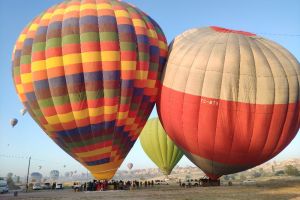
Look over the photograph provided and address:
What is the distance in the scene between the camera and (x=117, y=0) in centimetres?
2334

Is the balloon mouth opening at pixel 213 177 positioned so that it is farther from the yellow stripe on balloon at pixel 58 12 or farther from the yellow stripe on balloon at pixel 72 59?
the yellow stripe on balloon at pixel 58 12

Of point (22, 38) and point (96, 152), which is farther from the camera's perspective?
point (22, 38)

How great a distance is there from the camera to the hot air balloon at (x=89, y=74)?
2027cm

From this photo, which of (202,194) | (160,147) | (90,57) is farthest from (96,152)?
(160,147)

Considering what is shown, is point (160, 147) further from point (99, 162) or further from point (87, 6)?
point (87, 6)

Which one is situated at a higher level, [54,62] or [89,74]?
[54,62]

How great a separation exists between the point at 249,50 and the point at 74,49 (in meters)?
9.70

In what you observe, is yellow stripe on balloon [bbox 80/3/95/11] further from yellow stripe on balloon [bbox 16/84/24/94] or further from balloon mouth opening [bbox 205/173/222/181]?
balloon mouth opening [bbox 205/173/222/181]

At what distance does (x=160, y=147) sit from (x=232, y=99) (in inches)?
688

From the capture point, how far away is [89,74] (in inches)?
792

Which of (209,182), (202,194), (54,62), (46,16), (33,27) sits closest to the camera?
(202,194)

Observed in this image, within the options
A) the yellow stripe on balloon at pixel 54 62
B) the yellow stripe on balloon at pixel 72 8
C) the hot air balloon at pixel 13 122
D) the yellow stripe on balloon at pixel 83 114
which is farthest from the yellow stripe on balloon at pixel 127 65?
the hot air balloon at pixel 13 122

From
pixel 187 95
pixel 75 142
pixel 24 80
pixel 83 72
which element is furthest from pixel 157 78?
pixel 24 80

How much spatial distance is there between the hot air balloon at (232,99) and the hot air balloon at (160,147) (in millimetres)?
14081
